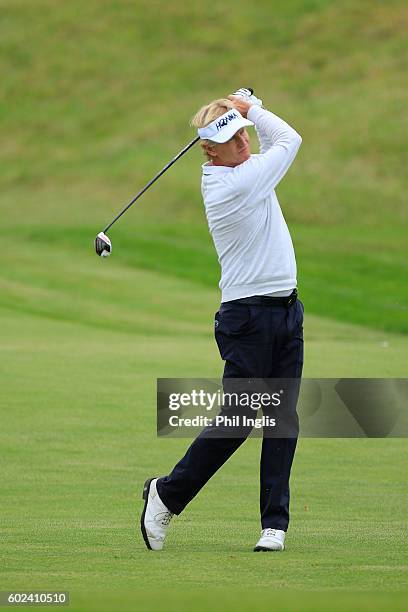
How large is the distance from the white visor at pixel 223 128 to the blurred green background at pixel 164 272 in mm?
1837

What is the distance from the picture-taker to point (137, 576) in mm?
4945

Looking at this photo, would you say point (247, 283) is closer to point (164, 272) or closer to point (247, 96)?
point (247, 96)

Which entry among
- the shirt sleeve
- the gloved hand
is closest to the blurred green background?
the shirt sleeve

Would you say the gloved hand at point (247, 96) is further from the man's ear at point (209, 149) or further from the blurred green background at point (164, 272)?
the blurred green background at point (164, 272)

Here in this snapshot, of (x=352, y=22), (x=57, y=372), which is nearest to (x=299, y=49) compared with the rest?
(x=352, y=22)

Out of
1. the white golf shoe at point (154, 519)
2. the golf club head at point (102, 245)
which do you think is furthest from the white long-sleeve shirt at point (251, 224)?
the white golf shoe at point (154, 519)

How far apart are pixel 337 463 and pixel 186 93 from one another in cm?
4053

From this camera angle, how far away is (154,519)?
5957 millimetres

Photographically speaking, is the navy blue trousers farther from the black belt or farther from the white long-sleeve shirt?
the white long-sleeve shirt

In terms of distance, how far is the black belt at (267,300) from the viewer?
600 centimetres

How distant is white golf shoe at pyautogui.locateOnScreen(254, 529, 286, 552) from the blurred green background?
7 cm

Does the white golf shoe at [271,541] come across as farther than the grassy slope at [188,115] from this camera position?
No

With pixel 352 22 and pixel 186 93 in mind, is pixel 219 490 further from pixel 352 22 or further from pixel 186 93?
pixel 352 22

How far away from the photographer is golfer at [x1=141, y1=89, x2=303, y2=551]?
5.96 m
